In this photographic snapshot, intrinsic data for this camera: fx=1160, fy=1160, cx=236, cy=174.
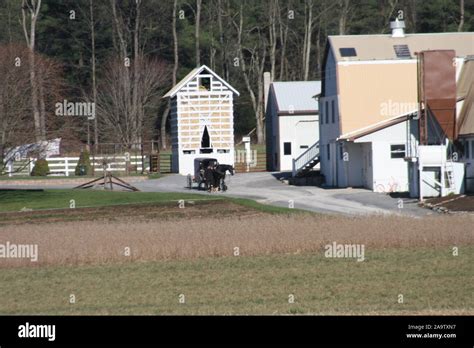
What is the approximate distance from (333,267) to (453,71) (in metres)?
27.4

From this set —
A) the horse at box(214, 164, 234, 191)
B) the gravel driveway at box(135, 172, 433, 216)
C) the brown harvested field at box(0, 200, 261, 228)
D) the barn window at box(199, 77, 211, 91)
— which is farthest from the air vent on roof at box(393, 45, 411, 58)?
the barn window at box(199, 77, 211, 91)

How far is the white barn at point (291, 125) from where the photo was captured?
2822 inches

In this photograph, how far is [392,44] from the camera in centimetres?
6031

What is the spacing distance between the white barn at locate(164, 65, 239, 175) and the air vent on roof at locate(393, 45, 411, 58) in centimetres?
1585

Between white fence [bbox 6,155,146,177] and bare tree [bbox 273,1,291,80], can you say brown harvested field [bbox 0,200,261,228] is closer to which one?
white fence [bbox 6,155,146,177]

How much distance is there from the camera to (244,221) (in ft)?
129

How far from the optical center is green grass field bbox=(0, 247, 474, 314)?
68.5 ft

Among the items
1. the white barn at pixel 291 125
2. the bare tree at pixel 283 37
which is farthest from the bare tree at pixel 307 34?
the white barn at pixel 291 125

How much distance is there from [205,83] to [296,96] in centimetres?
592

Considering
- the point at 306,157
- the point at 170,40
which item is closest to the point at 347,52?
the point at 306,157

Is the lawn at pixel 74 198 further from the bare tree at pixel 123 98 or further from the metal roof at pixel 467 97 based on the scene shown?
the bare tree at pixel 123 98
